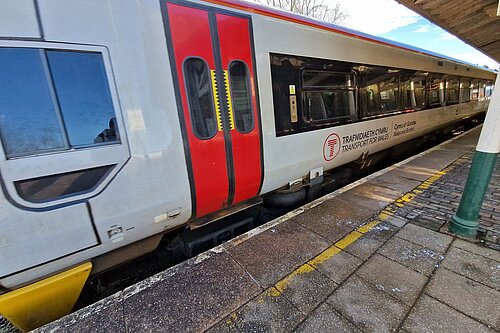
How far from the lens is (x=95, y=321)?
171 cm

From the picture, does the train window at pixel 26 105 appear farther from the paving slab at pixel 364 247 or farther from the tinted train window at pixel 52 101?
the paving slab at pixel 364 247

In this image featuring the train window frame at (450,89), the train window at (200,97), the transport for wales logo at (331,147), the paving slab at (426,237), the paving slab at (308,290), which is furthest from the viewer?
the train window frame at (450,89)

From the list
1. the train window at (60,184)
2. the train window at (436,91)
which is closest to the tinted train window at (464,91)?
the train window at (436,91)

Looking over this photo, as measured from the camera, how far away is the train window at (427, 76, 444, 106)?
6198 millimetres

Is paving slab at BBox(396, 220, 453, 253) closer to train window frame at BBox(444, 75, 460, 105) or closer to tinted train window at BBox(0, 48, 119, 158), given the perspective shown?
tinted train window at BBox(0, 48, 119, 158)

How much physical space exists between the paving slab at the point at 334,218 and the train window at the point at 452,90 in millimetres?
6606

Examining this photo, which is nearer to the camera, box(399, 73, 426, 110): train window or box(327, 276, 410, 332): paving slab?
box(327, 276, 410, 332): paving slab

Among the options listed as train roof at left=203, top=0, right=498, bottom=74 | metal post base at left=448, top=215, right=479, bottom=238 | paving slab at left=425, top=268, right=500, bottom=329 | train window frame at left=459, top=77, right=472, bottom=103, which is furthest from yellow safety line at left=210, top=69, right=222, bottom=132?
train window frame at left=459, top=77, right=472, bottom=103

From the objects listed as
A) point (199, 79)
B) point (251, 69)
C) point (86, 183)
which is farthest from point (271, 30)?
point (86, 183)

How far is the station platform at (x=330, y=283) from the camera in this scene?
5.53 ft

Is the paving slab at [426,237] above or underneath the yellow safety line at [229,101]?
underneath

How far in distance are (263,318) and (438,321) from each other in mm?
1238

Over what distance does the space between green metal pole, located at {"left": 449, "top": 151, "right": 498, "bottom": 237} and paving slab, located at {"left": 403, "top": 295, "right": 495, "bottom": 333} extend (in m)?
1.23

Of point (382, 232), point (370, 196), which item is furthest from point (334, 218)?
point (370, 196)
